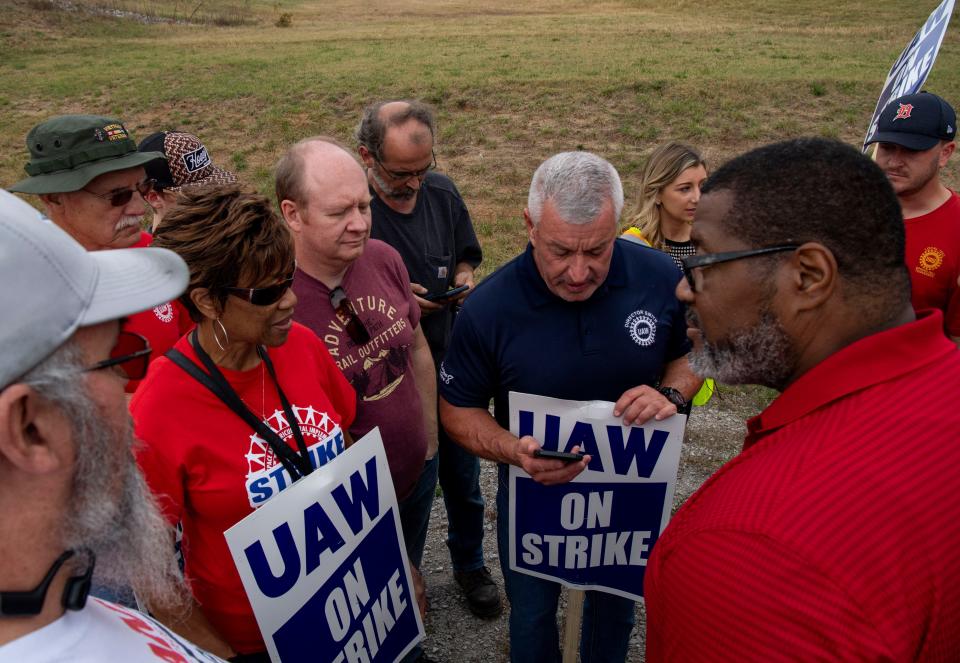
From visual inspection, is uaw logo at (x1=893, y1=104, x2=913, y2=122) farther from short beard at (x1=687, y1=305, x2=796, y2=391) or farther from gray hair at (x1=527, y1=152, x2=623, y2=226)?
A: short beard at (x1=687, y1=305, x2=796, y2=391)

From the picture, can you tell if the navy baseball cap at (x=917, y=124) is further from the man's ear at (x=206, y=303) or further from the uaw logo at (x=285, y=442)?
the man's ear at (x=206, y=303)

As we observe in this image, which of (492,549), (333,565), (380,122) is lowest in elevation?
(492,549)

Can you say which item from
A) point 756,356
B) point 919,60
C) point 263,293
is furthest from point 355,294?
point 919,60

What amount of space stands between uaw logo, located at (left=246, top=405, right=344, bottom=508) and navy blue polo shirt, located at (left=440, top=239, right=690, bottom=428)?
0.57m

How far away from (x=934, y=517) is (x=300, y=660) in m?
1.72

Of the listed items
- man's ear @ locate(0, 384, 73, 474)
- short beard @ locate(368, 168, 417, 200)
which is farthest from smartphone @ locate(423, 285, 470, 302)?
man's ear @ locate(0, 384, 73, 474)

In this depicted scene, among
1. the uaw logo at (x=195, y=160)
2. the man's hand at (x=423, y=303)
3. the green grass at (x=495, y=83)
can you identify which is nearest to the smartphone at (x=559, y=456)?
the man's hand at (x=423, y=303)

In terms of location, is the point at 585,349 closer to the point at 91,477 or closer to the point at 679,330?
the point at 679,330

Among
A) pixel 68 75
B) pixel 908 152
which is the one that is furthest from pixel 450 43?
pixel 908 152

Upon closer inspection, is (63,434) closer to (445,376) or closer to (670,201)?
(445,376)

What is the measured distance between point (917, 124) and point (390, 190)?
2.97 metres

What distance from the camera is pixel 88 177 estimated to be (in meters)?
2.97

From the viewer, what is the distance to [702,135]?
13.7 meters

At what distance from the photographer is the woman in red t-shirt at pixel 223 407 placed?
198cm
